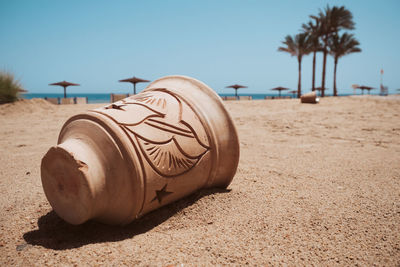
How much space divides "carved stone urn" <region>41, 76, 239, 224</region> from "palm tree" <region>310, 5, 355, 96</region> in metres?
21.5

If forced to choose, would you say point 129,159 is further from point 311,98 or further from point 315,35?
point 315,35

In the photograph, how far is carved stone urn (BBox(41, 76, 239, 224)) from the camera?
162 centimetres

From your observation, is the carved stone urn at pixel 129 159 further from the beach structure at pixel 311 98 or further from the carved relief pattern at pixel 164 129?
the beach structure at pixel 311 98

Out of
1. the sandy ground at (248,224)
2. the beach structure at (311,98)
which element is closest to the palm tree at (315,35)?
the beach structure at (311,98)

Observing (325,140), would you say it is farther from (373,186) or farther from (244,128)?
(373,186)

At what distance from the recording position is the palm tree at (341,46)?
80.4ft

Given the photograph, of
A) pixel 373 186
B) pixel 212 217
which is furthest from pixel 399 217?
pixel 212 217

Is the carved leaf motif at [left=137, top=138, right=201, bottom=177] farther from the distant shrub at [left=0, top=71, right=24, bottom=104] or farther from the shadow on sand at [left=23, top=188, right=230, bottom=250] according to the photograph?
the distant shrub at [left=0, top=71, right=24, bottom=104]

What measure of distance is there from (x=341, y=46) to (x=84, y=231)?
94.4 feet

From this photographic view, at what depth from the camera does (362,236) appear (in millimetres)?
1711

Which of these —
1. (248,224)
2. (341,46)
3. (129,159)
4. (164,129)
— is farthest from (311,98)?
(341,46)

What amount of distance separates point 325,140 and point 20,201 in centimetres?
512

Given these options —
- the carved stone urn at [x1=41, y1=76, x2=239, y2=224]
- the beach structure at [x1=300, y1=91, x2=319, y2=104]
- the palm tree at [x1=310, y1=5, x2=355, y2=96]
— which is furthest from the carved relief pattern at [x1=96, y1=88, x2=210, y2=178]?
the palm tree at [x1=310, y1=5, x2=355, y2=96]

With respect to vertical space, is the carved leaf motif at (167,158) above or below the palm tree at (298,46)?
below
